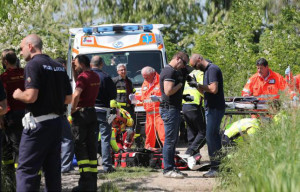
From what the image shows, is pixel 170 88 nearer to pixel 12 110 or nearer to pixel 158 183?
pixel 158 183

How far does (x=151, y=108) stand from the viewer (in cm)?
1165

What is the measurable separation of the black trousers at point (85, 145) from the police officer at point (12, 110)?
724 mm

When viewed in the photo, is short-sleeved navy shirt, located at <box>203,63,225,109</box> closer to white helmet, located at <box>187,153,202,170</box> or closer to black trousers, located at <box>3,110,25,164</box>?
white helmet, located at <box>187,153,202,170</box>

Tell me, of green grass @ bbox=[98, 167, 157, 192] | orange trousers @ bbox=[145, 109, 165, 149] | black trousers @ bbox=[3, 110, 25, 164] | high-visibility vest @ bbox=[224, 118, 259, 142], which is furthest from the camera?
orange trousers @ bbox=[145, 109, 165, 149]

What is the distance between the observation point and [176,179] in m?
9.11

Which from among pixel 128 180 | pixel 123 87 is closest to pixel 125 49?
pixel 123 87

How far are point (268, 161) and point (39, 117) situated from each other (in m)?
2.37

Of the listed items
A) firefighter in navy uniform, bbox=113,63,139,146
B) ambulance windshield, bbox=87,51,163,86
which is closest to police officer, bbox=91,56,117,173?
firefighter in navy uniform, bbox=113,63,139,146

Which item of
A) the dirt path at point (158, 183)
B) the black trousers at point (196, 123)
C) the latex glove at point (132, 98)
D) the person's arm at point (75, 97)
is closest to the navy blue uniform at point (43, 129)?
the person's arm at point (75, 97)

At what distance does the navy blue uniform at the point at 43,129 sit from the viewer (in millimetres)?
6141

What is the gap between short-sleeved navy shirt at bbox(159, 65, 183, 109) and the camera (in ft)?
29.5

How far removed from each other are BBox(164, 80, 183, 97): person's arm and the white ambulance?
459 centimetres

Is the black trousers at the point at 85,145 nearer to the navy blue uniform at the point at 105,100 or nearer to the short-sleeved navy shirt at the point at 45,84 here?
the short-sleeved navy shirt at the point at 45,84

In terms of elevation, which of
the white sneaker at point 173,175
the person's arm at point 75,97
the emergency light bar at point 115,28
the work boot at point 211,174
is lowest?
the work boot at point 211,174
